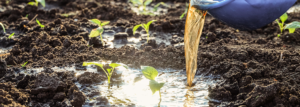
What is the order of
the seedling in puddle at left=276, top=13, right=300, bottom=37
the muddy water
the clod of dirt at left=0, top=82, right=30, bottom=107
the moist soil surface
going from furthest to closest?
the seedling in puddle at left=276, top=13, right=300, bottom=37
the muddy water
the moist soil surface
the clod of dirt at left=0, top=82, right=30, bottom=107

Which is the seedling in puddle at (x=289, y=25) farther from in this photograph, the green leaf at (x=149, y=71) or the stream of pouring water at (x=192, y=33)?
the green leaf at (x=149, y=71)

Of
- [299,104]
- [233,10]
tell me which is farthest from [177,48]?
[299,104]

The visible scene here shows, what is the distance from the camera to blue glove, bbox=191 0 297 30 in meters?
2.23

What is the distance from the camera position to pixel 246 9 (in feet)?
7.42

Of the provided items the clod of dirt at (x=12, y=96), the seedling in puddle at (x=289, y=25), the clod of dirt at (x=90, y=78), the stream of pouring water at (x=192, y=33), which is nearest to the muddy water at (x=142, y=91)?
the clod of dirt at (x=90, y=78)

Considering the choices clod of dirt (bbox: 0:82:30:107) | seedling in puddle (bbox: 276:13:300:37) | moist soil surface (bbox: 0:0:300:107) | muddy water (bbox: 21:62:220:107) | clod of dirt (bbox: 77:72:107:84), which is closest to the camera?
clod of dirt (bbox: 0:82:30:107)

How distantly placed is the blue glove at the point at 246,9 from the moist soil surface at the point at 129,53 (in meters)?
0.51

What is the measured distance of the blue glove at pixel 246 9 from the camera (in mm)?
2234

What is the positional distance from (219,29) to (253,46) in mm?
682

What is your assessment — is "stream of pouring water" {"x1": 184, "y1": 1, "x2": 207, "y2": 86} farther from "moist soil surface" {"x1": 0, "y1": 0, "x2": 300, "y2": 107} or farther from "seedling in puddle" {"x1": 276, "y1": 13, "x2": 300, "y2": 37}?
"seedling in puddle" {"x1": 276, "y1": 13, "x2": 300, "y2": 37}

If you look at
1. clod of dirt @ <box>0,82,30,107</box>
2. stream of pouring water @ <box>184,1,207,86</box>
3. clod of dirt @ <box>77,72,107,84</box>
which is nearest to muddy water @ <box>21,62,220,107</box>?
clod of dirt @ <box>77,72,107,84</box>

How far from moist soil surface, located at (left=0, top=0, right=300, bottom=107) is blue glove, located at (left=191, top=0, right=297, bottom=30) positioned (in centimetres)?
51

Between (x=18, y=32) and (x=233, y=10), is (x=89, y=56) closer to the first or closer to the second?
(x=18, y=32)

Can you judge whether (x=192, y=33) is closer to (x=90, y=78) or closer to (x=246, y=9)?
(x=246, y=9)
